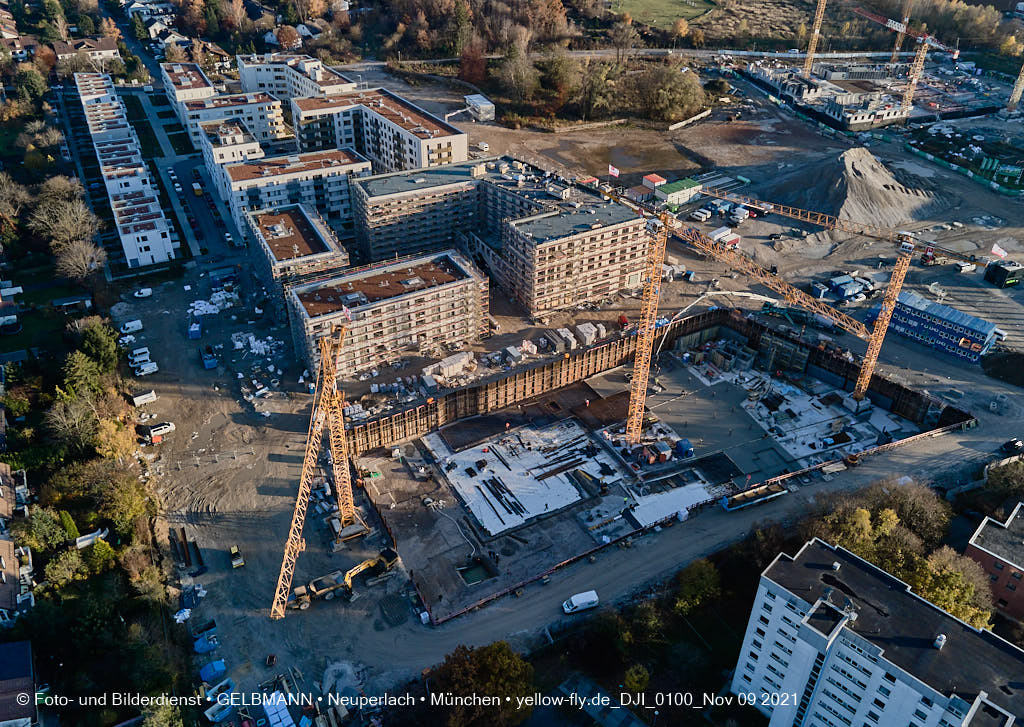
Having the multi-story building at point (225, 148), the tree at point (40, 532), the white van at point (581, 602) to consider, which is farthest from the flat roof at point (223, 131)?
the white van at point (581, 602)

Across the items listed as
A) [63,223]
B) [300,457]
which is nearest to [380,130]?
[63,223]

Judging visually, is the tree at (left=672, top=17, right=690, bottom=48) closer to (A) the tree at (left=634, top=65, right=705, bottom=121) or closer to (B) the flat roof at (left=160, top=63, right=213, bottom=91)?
(A) the tree at (left=634, top=65, right=705, bottom=121)

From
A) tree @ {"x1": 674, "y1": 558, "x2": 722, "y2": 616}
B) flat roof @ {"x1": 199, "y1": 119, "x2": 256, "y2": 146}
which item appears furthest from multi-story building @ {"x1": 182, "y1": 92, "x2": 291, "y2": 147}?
tree @ {"x1": 674, "y1": 558, "x2": 722, "y2": 616}

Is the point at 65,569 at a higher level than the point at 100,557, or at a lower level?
higher

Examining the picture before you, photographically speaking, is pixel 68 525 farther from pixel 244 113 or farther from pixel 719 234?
pixel 244 113

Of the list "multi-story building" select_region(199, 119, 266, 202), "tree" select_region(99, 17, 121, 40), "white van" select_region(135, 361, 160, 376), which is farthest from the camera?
"tree" select_region(99, 17, 121, 40)

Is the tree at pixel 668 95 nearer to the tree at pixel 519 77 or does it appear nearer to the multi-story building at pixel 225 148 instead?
the tree at pixel 519 77
